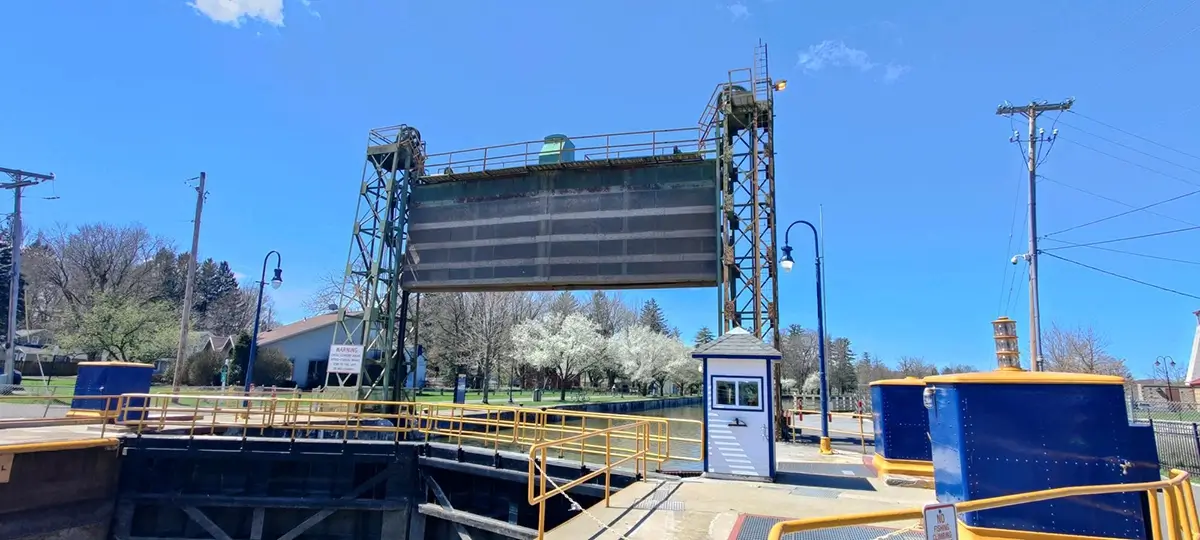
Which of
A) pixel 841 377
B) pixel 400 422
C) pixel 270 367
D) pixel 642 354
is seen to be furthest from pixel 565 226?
pixel 841 377

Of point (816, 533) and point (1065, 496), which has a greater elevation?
point (1065, 496)

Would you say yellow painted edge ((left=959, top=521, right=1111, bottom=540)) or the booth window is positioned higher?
the booth window

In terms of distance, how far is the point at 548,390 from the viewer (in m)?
64.7

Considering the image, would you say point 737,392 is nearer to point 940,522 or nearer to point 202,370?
point 940,522

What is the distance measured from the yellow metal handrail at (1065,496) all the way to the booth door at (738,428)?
5.64 metres

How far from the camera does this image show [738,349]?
11.4 meters

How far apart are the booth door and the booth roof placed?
17.4 inches

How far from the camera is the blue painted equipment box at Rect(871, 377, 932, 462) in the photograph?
1215 cm

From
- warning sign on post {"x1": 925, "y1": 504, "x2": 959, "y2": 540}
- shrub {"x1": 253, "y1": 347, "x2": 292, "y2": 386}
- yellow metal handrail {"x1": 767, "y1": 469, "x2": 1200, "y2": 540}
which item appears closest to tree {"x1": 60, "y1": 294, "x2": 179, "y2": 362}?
shrub {"x1": 253, "y1": 347, "x2": 292, "y2": 386}

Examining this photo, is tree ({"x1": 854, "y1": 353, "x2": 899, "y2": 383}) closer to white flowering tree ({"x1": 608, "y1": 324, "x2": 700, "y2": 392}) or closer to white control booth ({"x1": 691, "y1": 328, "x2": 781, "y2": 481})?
white flowering tree ({"x1": 608, "y1": 324, "x2": 700, "y2": 392})

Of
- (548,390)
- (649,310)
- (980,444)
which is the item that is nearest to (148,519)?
(980,444)

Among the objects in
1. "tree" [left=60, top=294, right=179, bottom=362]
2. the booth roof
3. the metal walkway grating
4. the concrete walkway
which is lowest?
the concrete walkway

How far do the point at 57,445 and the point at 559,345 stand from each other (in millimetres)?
42109

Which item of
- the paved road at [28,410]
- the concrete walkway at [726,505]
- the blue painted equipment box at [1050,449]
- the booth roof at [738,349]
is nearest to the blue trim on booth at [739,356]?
the booth roof at [738,349]
